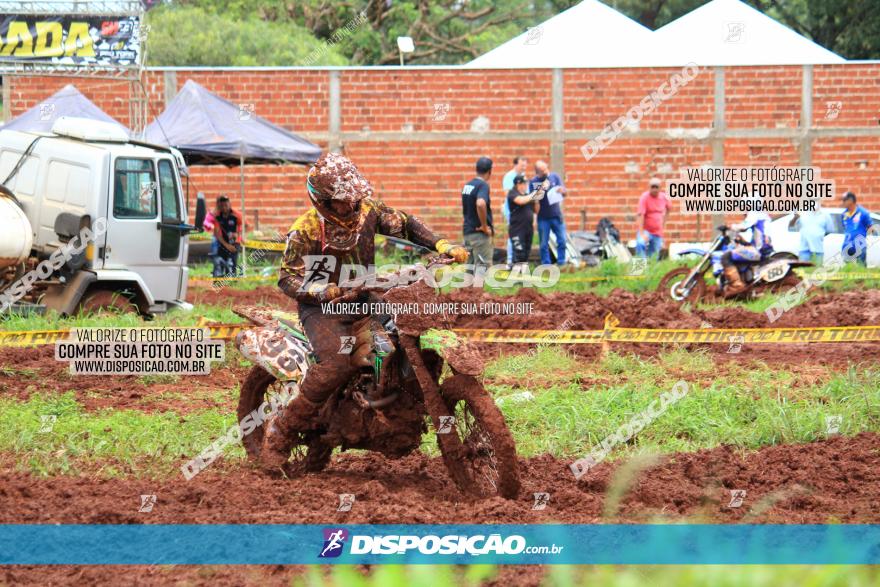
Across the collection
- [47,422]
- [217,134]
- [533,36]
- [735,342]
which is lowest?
[47,422]

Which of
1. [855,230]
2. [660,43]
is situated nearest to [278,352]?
[855,230]

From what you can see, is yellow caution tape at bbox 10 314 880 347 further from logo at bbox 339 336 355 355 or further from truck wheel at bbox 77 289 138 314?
logo at bbox 339 336 355 355

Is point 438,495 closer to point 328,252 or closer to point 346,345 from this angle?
point 346,345

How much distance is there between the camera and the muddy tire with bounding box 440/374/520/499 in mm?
6332

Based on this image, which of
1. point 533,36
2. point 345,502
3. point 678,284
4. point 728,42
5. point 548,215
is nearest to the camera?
point 345,502

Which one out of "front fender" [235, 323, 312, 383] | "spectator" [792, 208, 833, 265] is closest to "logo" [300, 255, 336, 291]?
"front fender" [235, 323, 312, 383]

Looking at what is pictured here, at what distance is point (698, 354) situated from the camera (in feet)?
41.3

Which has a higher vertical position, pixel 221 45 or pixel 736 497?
pixel 221 45

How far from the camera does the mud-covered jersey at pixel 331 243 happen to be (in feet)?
23.4

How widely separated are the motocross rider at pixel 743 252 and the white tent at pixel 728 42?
10.8 meters

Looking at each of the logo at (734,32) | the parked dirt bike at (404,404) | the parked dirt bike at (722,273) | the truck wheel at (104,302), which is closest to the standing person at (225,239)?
the truck wheel at (104,302)

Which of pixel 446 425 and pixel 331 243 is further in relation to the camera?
pixel 331 243

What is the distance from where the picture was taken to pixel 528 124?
90.4 feet

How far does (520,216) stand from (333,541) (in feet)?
49.6
